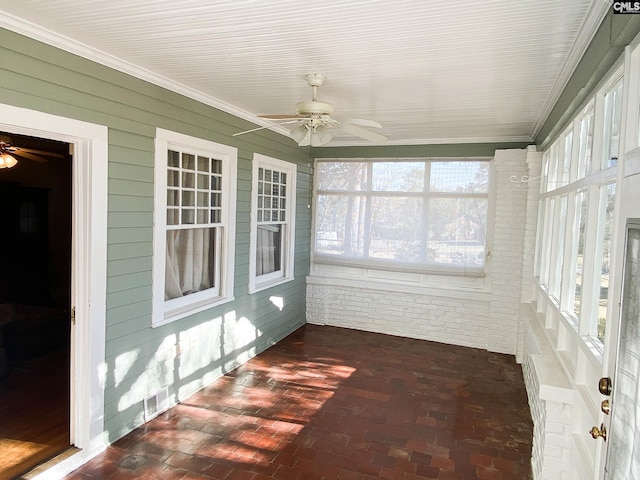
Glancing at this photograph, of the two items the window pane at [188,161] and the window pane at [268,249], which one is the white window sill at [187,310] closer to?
the window pane at [268,249]

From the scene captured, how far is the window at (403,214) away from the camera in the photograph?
5980 millimetres

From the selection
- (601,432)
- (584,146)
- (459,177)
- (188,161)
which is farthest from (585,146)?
(188,161)

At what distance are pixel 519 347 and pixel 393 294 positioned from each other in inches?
70.5

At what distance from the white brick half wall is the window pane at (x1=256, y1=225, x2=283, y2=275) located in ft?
2.93

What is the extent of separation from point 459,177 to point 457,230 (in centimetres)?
73

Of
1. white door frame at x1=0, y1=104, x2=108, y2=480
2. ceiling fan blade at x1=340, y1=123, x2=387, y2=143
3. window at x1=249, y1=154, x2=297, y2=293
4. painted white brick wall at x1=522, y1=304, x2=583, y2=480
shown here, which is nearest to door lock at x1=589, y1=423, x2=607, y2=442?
painted white brick wall at x1=522, y1=304, x2=583, y2=480

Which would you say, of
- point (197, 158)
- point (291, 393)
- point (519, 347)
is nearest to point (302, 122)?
point (197, 158)

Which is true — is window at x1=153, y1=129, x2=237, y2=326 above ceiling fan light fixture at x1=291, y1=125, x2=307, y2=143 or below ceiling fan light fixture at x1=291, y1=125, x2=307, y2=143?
below

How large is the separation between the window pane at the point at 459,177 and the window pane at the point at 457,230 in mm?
159

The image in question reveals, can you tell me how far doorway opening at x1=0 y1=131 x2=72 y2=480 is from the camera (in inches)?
128

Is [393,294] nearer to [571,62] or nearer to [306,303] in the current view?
[306,303]

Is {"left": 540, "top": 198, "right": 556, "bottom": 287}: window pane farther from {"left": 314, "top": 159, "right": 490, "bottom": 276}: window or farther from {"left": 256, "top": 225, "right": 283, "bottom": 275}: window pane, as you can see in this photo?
{"left": 256, "top": 225, "right": 283, "bottom": 275}: window pane

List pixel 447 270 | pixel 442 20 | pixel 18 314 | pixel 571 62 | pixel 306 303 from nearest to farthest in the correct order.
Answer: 1. pixel 442 20
2. pixel 571 62
3. pixel 18 314
4. pixel 447 270
5. pixel 306 303

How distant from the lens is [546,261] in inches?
173
